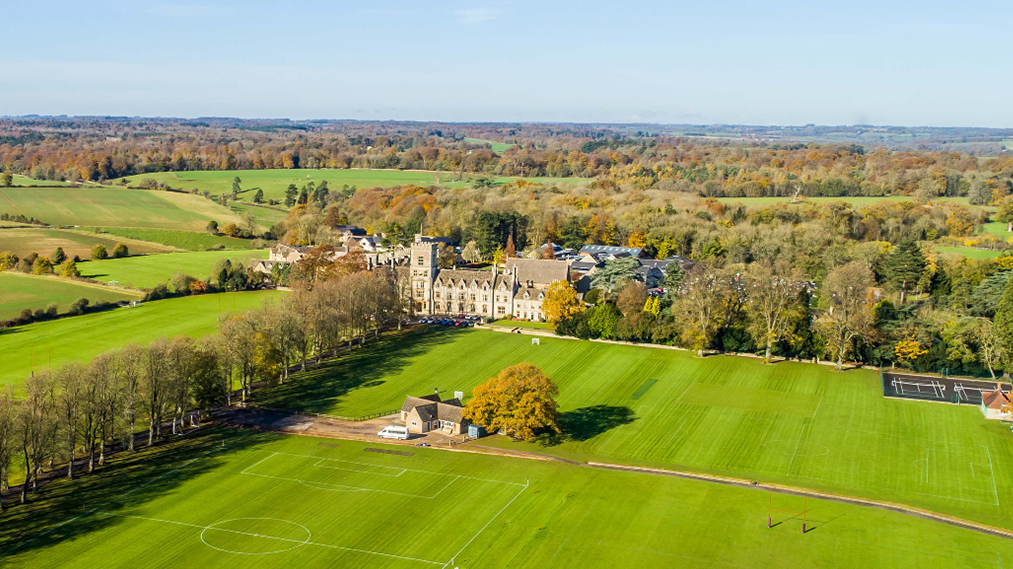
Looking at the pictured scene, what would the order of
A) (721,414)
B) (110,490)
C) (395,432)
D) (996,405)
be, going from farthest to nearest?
1. (721,414)
2. (996,405)
3. (395,432)
4. (110,490)

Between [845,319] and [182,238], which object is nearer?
[845,319]

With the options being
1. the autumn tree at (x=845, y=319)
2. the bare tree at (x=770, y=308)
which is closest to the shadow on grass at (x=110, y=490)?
the bare tree at (x=770, y=308)

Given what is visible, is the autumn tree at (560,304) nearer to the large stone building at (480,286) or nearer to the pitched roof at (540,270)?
the large stone building at (480,286)

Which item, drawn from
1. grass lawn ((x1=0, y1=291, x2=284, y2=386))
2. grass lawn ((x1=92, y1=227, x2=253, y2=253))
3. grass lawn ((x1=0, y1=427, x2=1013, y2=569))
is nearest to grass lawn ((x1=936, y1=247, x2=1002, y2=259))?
grass lawn ((x1=0, y1=427, x2=1013, y2=569))

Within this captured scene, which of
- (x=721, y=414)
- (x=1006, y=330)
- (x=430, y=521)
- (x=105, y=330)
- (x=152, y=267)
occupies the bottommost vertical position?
(x=721, y=414)

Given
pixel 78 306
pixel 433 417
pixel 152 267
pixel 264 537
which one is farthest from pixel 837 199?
pixel 264 537

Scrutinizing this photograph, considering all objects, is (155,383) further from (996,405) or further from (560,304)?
(996,405)
